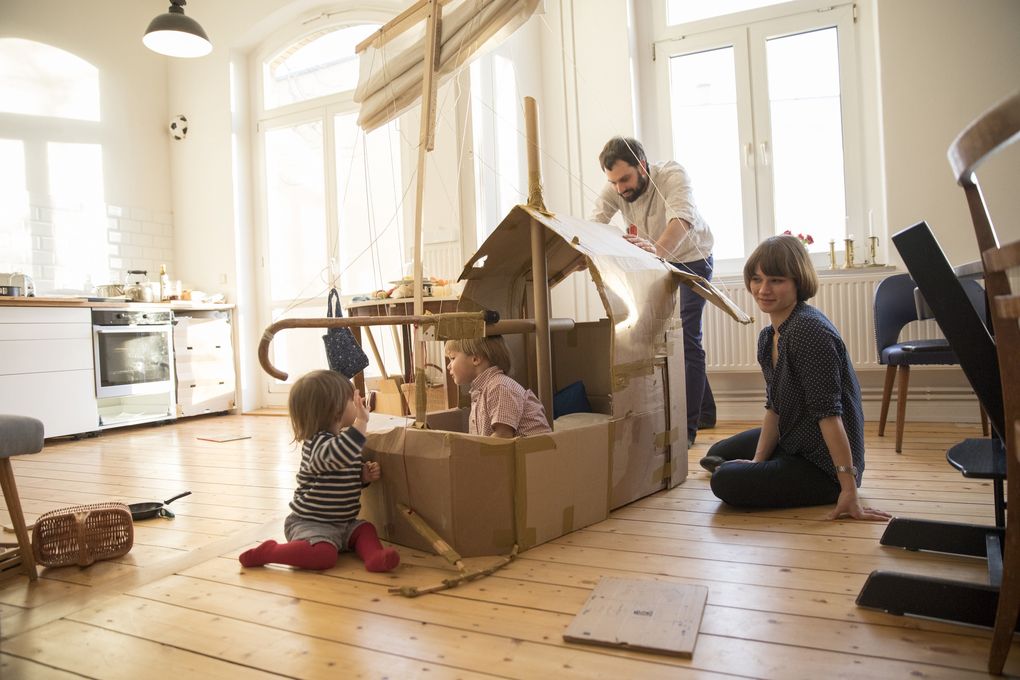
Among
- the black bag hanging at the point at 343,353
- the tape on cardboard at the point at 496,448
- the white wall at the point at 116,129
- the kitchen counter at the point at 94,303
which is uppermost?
the white wall at the point at 116,129

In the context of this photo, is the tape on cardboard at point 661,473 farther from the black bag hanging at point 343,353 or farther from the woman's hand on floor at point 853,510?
the black bag hanging at point 343,353

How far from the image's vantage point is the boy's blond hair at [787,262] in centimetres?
205

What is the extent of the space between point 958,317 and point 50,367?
186 inches

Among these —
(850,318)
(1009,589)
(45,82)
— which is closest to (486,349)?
(1009,589)

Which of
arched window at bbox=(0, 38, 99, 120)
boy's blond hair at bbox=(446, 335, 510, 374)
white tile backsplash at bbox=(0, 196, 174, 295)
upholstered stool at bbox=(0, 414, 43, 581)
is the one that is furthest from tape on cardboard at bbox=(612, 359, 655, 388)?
arched window at bbox=(0, 38, 99, 120)

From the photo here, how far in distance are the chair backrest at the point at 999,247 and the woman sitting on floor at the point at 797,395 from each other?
3.32ft

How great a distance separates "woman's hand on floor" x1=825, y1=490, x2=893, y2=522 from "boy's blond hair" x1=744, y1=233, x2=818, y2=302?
0.58 meters

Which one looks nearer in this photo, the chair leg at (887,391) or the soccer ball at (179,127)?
the chair leg at (887,391)

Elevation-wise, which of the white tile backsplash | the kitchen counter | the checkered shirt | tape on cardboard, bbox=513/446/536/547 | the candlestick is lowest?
tape on cardboard, bbox=513/446/536/547

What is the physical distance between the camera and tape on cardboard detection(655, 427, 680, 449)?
→ 2299mm

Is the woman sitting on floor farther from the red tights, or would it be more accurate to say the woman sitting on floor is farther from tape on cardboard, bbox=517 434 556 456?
the red tights

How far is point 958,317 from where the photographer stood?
114cm

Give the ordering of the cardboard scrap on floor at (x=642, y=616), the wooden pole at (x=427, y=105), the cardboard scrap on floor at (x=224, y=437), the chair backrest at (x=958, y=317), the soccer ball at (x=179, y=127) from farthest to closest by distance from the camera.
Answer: the soccer ball at (x=179, y=127), the cardboard scrap on floor at (x=224, y=437), the wooden pole at (x=427, y=105), the cardboard scrap on floor at (x=642, y=616), the chair backrest at (x=958, y=317)

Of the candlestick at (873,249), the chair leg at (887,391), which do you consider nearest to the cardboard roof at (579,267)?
the chair leg at (887,391)
